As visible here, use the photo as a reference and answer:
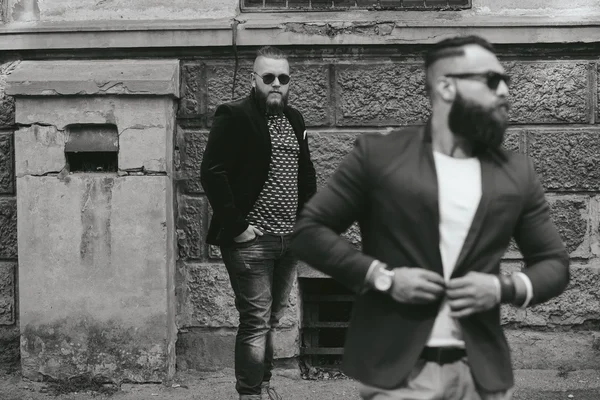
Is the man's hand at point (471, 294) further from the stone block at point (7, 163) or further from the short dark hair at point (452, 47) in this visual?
the stone block at point (7, 163)

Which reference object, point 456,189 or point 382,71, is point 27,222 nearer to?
point 382,71

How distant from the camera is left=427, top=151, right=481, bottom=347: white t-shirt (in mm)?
2334

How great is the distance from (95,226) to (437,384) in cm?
368

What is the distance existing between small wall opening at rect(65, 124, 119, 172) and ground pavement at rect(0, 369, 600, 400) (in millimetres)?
1372

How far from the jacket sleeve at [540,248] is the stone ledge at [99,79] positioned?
11.6ft

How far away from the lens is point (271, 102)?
4.59 metres

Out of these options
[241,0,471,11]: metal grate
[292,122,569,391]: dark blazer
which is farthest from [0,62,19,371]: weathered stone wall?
[292,122,569,391]: dark blazer

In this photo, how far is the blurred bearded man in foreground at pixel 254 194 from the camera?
4.46 metres

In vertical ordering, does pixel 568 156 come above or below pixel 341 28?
below

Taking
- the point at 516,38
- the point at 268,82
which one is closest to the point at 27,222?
the point at 268,82

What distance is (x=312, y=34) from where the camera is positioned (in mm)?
5852

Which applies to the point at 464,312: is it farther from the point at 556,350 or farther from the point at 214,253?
the point at 556,350

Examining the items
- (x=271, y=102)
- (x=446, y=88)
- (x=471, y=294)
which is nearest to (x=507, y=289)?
(x=471, y=294)

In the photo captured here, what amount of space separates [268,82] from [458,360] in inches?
99.7
